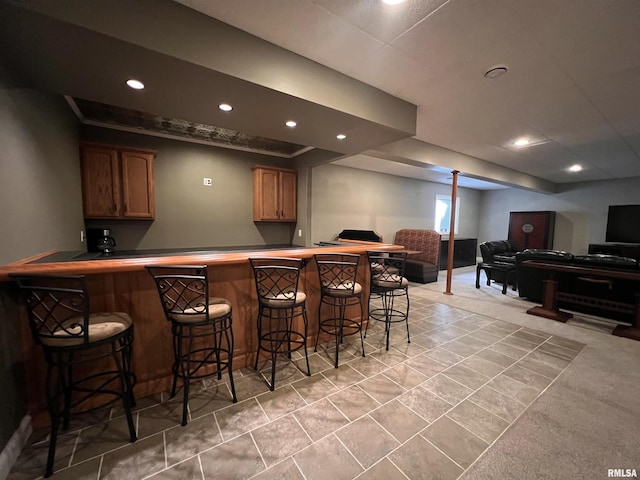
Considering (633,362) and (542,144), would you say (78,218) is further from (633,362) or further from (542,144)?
(542,144)

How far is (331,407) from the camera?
1778 millimetres

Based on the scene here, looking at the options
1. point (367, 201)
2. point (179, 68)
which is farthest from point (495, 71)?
point (367, 201)

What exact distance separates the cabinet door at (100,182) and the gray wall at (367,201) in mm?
3059

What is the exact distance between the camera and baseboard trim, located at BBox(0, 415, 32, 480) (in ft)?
4.18

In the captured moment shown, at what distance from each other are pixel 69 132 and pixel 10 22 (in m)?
1.86

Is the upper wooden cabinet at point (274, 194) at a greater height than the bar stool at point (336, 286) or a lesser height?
greater

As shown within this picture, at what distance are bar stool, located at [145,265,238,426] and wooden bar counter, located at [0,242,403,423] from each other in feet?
0.35

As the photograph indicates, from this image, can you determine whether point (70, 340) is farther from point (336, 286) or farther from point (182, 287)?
point (336, 286)

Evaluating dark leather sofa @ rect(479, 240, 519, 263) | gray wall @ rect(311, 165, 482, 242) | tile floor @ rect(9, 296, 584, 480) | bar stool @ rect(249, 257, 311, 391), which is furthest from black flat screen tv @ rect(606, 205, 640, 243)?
bar stool @ rect(249, 257, 311, 391)

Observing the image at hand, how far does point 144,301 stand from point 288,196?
323 centimetres

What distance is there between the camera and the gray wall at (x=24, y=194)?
1417 mm

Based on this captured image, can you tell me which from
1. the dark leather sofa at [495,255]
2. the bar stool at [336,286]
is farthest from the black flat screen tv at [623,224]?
the bar stool at [336,286]

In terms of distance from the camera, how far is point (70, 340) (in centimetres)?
133

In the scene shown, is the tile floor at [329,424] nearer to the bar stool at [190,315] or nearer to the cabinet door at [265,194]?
the bar stool at [190,315]
